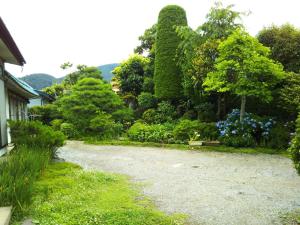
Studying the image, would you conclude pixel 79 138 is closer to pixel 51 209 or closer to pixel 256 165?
pixel 256 165

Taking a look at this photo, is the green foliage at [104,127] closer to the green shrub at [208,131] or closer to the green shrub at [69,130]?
the green shrub at [69,130]

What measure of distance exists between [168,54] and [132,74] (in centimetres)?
426

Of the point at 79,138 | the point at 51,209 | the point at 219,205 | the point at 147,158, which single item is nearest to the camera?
the point at 51,209

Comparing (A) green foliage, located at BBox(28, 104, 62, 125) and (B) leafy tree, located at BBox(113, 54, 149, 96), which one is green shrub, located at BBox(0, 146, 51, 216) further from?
(A) green foliage, located at BBox(28, 104, 62, 125)

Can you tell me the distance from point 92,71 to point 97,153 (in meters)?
13.0

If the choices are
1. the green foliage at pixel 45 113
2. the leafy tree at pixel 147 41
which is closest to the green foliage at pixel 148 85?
the leafy tree at pixel 147 41

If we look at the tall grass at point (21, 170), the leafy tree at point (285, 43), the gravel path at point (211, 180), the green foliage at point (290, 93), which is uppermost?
the leafy tree at point (285, 43)

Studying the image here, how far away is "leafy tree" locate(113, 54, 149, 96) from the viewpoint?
2148 cm

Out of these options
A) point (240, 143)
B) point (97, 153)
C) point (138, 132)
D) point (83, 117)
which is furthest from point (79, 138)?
point (240, 143)

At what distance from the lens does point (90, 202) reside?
5.04 m

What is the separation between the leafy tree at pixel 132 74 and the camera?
2148 centimetres

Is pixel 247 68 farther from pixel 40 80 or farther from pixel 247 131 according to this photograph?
pixel 40 80

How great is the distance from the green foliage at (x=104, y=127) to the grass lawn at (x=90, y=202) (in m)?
7.87

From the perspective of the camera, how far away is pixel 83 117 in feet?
52.0
